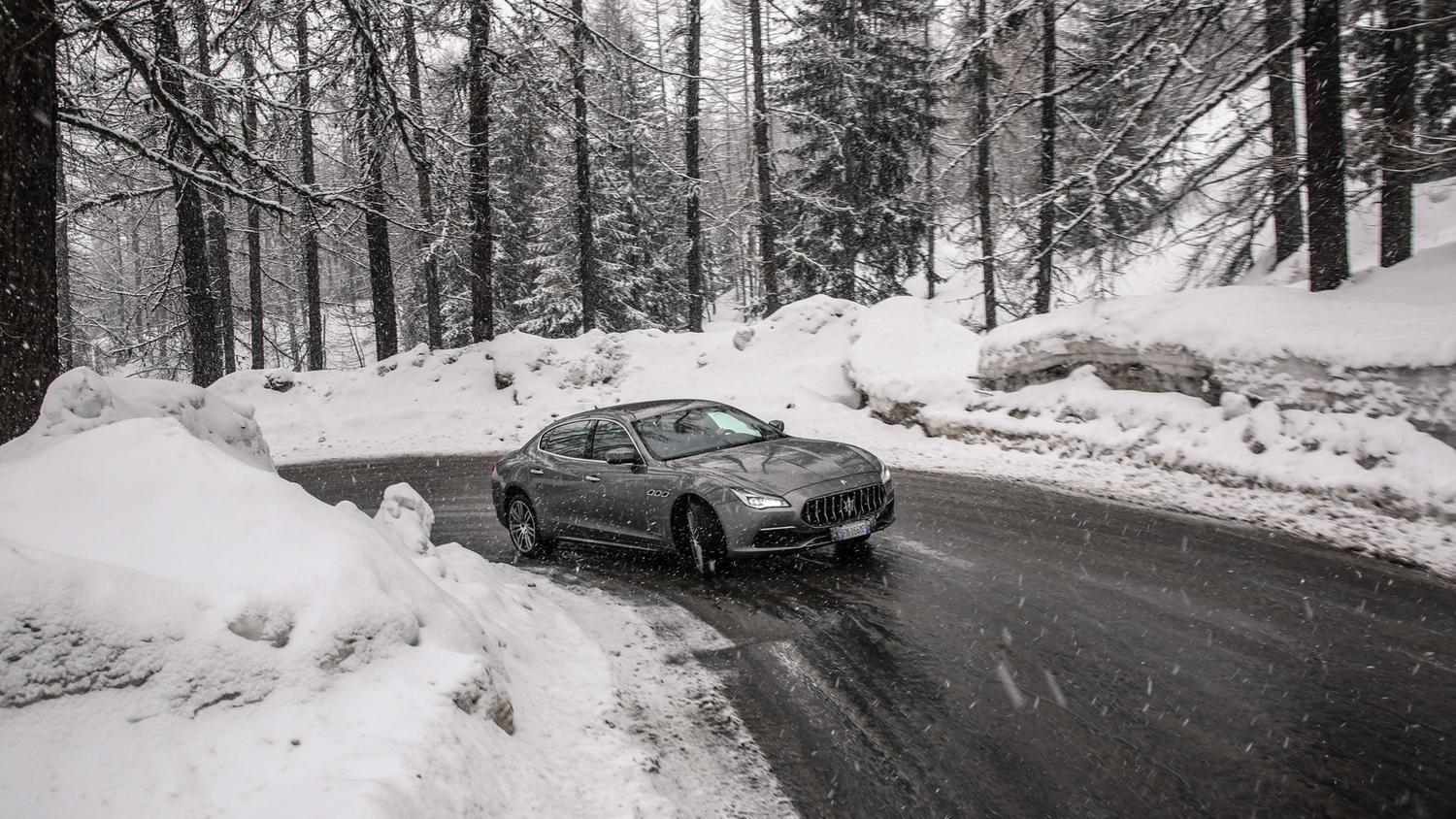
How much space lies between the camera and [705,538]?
6926mm

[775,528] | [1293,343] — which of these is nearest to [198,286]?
[775,528]

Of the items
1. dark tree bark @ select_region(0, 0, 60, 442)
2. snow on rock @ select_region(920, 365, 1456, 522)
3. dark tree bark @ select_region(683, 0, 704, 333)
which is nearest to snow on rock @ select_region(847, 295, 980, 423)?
snow on rock @ select_region(920, 365, 1456, 522)

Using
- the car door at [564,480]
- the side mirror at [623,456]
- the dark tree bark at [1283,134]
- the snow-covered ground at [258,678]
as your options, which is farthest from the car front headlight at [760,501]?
the dark tree bark at [1283,134]

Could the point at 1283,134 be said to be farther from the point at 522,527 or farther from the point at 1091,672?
the point at 522,527

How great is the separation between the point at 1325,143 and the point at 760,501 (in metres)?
8.91

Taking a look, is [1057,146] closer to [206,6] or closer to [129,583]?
[206,6]

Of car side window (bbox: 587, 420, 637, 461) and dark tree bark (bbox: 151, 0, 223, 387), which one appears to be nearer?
car side window (bbox: 587, 420, 637, 461)

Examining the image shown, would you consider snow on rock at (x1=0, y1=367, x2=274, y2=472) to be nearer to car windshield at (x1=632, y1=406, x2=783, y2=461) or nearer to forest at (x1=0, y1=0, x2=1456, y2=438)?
forest at (x1=0, y1=0, x2=1456, y2=438)

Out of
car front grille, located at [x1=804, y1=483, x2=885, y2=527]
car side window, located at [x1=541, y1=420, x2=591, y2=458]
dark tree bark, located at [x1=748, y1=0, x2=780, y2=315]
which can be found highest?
dark tree bark, located at [x1=748, y1=0, x2=780, y2=315]

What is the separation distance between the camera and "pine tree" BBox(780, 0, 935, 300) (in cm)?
2448

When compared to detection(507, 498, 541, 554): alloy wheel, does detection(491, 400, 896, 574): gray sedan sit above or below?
above

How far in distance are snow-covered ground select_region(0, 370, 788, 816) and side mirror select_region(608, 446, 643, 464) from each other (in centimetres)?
280

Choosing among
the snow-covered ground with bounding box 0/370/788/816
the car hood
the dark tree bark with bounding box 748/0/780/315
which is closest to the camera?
the snow-covered ground with bounding box 0/370/788/816

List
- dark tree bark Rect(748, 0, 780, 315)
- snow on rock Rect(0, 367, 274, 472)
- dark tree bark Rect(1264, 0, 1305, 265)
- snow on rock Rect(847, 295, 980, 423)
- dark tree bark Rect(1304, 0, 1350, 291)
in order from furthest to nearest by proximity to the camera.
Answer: dark tree bark Rect(748, 0, 780, 315)
snow on rock Rect(847, 295, 980, 423)
dark tree bark Rect(1264, 0, 1305, 265)
dark tree bark Rect(1304, 0, 1350, 291)
snow on rock Rect(0, 367, 274, 472)
